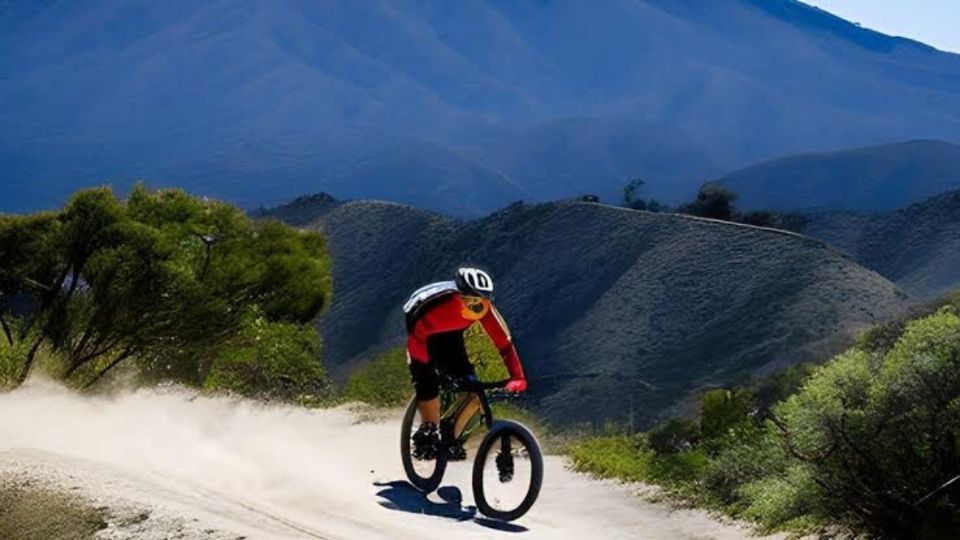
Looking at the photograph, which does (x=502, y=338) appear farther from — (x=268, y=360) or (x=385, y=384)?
(x=268, y=360)

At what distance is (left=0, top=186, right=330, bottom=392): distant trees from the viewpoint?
2555 cm

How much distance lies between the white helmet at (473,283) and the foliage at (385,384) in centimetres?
1234

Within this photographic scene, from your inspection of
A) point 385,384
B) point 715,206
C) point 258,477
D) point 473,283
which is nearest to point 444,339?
point 473,283

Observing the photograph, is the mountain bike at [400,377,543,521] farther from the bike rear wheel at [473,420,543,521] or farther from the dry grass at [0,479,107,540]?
the dry grass at [0,479,107,540]

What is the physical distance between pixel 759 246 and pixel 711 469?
1733 inches

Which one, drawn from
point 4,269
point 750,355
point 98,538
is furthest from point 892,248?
point 98,538

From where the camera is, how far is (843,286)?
51.2m

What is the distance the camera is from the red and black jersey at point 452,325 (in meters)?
10.6

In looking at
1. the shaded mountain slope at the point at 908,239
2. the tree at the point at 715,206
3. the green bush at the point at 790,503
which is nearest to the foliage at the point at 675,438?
the green bush at the point at 790,503

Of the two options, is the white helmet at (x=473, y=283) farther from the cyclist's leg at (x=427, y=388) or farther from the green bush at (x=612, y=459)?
the green bush at (x=612, y=459)

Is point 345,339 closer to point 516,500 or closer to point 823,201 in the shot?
point 516,500

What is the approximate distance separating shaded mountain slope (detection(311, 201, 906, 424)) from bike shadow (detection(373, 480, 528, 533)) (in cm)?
3112

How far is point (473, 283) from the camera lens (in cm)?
1043

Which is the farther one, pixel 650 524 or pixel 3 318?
pixel 3 318
